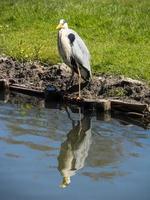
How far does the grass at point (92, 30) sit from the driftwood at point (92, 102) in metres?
1.42

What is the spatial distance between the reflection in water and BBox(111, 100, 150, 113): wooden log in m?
0.49

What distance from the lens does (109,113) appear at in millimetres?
10758

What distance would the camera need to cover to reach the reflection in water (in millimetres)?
8328

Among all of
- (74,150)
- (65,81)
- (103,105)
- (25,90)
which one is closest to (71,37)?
(65,81)

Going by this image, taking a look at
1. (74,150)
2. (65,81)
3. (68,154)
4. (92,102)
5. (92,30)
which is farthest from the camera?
(92,30)

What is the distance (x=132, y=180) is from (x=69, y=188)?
821mm

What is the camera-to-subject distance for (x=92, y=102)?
1094 cm

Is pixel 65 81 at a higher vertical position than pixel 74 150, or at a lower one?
higher

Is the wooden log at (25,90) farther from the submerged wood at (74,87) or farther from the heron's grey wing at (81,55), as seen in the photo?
the heron's grey wing at (81,55)

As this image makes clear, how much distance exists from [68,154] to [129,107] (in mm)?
2000

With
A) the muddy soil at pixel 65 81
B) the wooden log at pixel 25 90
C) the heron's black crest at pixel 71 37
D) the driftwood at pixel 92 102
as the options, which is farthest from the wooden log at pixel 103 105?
the heron's black crest at pixel 71 37

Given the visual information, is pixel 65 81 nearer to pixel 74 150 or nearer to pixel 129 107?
pixel 129 107

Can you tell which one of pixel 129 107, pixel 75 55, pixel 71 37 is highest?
pixel 71 37

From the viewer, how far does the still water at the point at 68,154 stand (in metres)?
7.59
